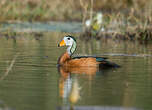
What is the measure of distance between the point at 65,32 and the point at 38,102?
16207mm

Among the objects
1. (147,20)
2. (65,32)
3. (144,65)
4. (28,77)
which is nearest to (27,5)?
(65,32)

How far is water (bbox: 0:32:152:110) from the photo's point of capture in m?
7.64

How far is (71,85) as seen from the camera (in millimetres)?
9461

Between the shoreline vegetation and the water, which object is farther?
the shoreline vegetation

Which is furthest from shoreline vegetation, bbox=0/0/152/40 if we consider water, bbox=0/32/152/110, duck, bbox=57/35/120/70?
duck, bbox=57/35/120/70

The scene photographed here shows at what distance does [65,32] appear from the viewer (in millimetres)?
23984

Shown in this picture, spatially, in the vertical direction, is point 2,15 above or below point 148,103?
above

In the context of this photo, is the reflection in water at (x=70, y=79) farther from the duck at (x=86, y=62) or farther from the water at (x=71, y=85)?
the duck at (x=86, y=62)

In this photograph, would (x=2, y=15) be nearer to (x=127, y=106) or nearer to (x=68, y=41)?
(x=68, y=41)

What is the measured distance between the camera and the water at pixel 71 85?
25.1 feet

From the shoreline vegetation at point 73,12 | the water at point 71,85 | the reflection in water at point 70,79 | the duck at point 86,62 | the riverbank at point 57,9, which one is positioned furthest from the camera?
the riverbank at point 57,9

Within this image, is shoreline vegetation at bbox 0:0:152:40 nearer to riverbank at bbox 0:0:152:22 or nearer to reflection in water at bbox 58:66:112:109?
riverbank at bbox 0:0:152:22

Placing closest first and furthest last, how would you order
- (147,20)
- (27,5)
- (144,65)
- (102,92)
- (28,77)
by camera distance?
1. (102,92)
2. (28,77)
3. (144,65)
4. (147,20)
5. (27,5)

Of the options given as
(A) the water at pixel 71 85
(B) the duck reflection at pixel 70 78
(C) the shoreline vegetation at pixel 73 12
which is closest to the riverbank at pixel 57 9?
(C) the shoreline vegetation at pixel 73 12
